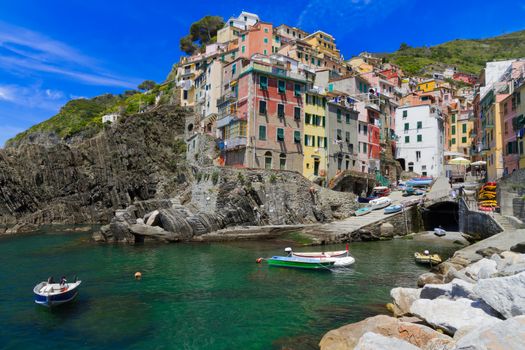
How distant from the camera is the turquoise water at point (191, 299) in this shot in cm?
1408

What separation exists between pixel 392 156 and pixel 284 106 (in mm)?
29284

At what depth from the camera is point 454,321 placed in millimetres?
11023

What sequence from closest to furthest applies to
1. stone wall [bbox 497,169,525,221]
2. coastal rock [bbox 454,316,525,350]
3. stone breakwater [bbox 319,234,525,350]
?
coastal rock [bbox 454,316,525,350] → stone breakwater [bbox 319,234,525,350] → stone wall [bbox 497,169,525,221]

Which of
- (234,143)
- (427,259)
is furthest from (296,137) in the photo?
(427,259)

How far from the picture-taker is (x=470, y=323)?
10375mm

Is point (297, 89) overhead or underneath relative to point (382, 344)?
overhead

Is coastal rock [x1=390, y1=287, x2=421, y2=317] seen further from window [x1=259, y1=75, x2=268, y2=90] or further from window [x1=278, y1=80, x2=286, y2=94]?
window [x1=278, y1=80, x2=286, y2=94]

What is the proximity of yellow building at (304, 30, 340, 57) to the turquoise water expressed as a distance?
2763 inches

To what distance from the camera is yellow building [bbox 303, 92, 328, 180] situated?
51250 mm

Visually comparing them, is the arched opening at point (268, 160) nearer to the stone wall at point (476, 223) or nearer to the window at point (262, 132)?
the window at point (262, 132)

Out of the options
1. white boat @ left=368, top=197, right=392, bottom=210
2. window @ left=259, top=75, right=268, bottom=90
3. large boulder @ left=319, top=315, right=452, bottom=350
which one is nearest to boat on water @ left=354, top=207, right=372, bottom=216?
white boat @ left=368, top=197, right=392, bottom=210

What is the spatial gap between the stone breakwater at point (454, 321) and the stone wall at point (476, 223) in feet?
54.1

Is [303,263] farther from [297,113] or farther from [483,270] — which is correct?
[297,113]

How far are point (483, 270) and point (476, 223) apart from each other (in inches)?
904
